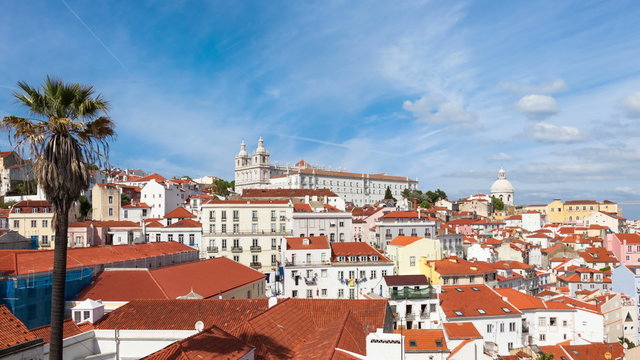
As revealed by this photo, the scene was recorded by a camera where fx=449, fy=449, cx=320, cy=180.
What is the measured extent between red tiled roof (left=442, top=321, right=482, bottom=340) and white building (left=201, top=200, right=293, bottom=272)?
2640cm

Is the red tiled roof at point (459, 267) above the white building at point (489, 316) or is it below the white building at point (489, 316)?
above

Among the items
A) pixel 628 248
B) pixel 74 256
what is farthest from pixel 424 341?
pixel 628 248

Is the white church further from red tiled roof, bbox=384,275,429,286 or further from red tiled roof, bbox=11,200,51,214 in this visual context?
red tiled roof, bbox=384,275,429,286

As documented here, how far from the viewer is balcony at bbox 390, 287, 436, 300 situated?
37406mm

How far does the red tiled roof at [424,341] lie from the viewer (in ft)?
88.6

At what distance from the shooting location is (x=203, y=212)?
56.0 m

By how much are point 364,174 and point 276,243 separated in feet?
414

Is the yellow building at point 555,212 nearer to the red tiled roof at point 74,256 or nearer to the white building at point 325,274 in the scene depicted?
the white building at point 325,274

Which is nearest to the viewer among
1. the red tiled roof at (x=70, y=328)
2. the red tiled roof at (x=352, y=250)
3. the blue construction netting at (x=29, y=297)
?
the red tiled roof at (x=70, y=328)

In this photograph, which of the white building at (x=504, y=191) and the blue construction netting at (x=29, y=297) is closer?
the blue construction netting at (x=29, y=297)

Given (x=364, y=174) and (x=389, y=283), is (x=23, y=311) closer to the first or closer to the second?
(x=389, y=283)

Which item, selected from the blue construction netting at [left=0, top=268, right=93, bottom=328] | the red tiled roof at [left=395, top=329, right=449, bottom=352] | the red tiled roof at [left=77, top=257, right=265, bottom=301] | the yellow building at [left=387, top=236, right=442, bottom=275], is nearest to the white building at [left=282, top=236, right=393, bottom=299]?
the yellow building at [left=387, top=236, right=442, bottom=275]

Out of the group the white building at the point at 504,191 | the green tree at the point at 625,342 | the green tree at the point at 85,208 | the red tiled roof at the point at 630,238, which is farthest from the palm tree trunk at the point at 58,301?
the white building at the point at 504,191

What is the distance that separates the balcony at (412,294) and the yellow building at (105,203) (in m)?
55.0
